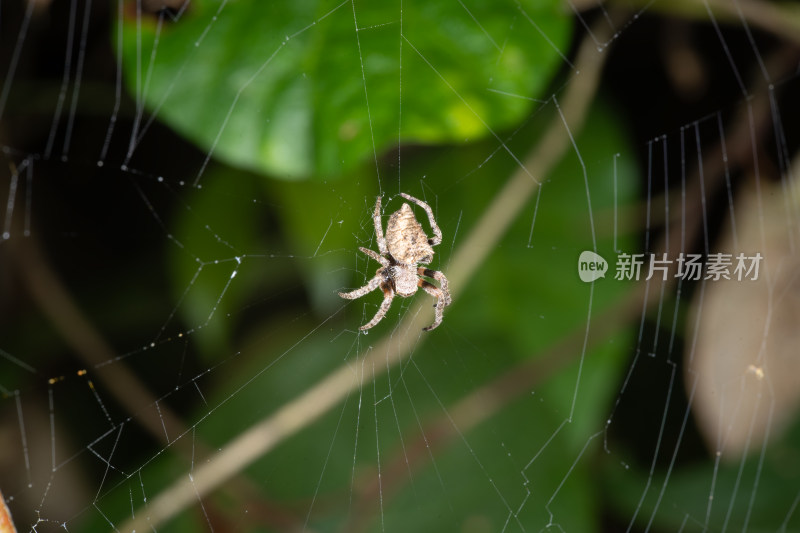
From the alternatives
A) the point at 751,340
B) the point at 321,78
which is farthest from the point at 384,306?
the point at 751,340

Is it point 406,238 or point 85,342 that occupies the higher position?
point 406,238

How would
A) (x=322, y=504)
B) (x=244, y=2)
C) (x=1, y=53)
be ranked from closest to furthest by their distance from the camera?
(x=244, y=2)
(x=322, y=504)
(x=1, y=53)

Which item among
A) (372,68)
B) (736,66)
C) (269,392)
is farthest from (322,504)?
(736,66)

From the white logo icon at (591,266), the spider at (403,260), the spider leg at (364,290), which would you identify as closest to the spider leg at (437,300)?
the spider at (403,260)

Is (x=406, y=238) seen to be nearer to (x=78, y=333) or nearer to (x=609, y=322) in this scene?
(x=609, y=322)

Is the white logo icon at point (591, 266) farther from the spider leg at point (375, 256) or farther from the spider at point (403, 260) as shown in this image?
the spider leg at point (375, 256)

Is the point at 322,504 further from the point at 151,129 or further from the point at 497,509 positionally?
the point at 151,129
